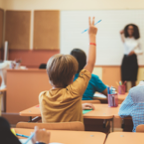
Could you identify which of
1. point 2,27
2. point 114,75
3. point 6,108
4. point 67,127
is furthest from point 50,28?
point 67,127

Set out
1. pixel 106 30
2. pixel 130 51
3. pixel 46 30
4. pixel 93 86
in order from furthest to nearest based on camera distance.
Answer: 1. pixel 46 30
2. pixel 106 30
3. pixel 130 51
4. pixel 93 86

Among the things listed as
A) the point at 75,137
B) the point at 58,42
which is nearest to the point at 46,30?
the point at 58,42

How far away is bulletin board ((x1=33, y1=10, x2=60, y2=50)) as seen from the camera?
6.04 m

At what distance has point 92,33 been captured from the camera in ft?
5.25

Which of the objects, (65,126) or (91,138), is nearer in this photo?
(91,138)

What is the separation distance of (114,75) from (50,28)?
2.11 meters

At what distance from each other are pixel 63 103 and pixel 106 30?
4720 mm

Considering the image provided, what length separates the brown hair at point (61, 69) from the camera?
4.49 ft

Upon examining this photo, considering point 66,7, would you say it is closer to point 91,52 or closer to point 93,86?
point 93,86

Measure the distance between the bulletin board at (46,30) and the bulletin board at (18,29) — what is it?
22 cm

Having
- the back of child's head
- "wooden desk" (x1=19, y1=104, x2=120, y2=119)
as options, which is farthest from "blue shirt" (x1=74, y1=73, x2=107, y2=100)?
"wooden desk" (x1=19, y1=104, x2=120, y2=119)

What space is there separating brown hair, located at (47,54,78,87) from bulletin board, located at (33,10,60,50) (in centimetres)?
470

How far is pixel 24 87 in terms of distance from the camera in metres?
3.99

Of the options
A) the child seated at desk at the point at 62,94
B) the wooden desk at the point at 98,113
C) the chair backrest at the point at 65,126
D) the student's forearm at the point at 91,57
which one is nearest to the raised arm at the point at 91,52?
the student's forearm at the point at 91,57
